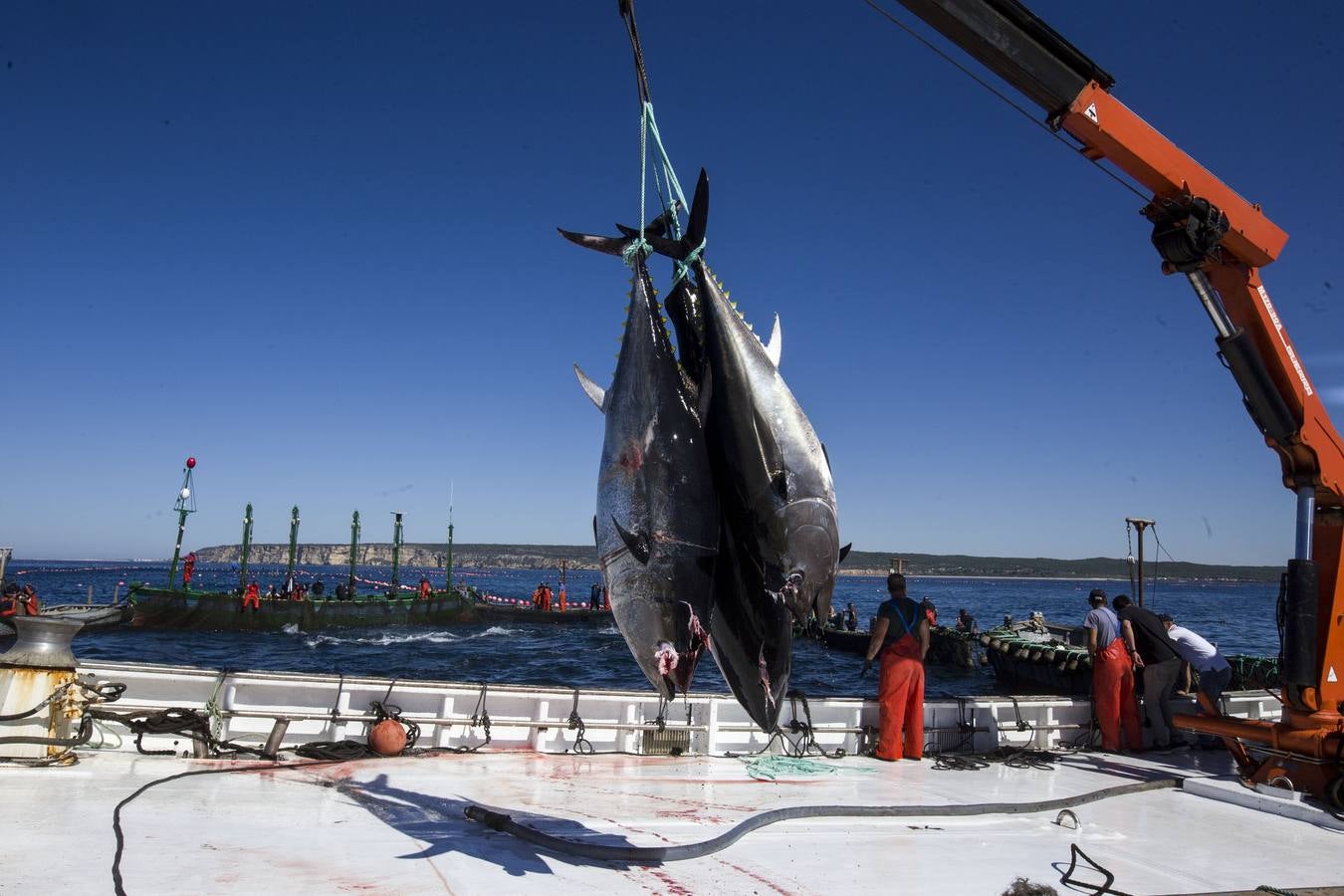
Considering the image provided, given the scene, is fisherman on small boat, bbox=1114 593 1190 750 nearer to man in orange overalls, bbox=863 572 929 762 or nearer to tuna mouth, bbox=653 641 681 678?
man in orange overalls, bbox=863 572 929 762

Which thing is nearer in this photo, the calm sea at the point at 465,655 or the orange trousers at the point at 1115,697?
the orange trousers at the point at 1115,697

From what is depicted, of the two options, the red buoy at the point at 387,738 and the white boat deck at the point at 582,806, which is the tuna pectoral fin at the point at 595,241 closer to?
the white boat deck at the point at 582,806

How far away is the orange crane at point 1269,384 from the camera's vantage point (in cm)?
577

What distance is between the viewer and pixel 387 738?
6.20 metres

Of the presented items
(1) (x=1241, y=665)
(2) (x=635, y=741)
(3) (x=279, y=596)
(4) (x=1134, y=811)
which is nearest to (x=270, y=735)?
(2) (x=635, y=741)

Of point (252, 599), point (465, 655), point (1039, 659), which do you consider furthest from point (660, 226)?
point (252, 599)

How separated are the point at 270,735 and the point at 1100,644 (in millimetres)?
7375

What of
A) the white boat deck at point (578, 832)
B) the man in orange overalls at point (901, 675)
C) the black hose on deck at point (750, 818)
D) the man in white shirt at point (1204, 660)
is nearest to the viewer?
the white boat deck at point (578, 832)

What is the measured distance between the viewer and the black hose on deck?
379 centimetres

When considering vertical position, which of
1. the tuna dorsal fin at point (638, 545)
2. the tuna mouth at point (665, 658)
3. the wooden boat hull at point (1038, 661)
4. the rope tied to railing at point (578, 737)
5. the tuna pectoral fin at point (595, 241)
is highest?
the tuna pectoral fin at point (595, 241)

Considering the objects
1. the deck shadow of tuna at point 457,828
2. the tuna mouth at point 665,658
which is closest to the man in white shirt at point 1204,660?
the deck shadow of tuna at point 457,828

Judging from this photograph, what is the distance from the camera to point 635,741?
698cm

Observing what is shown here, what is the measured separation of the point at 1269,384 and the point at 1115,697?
11.4 feet

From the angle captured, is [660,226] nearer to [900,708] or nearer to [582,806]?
[582,806]
